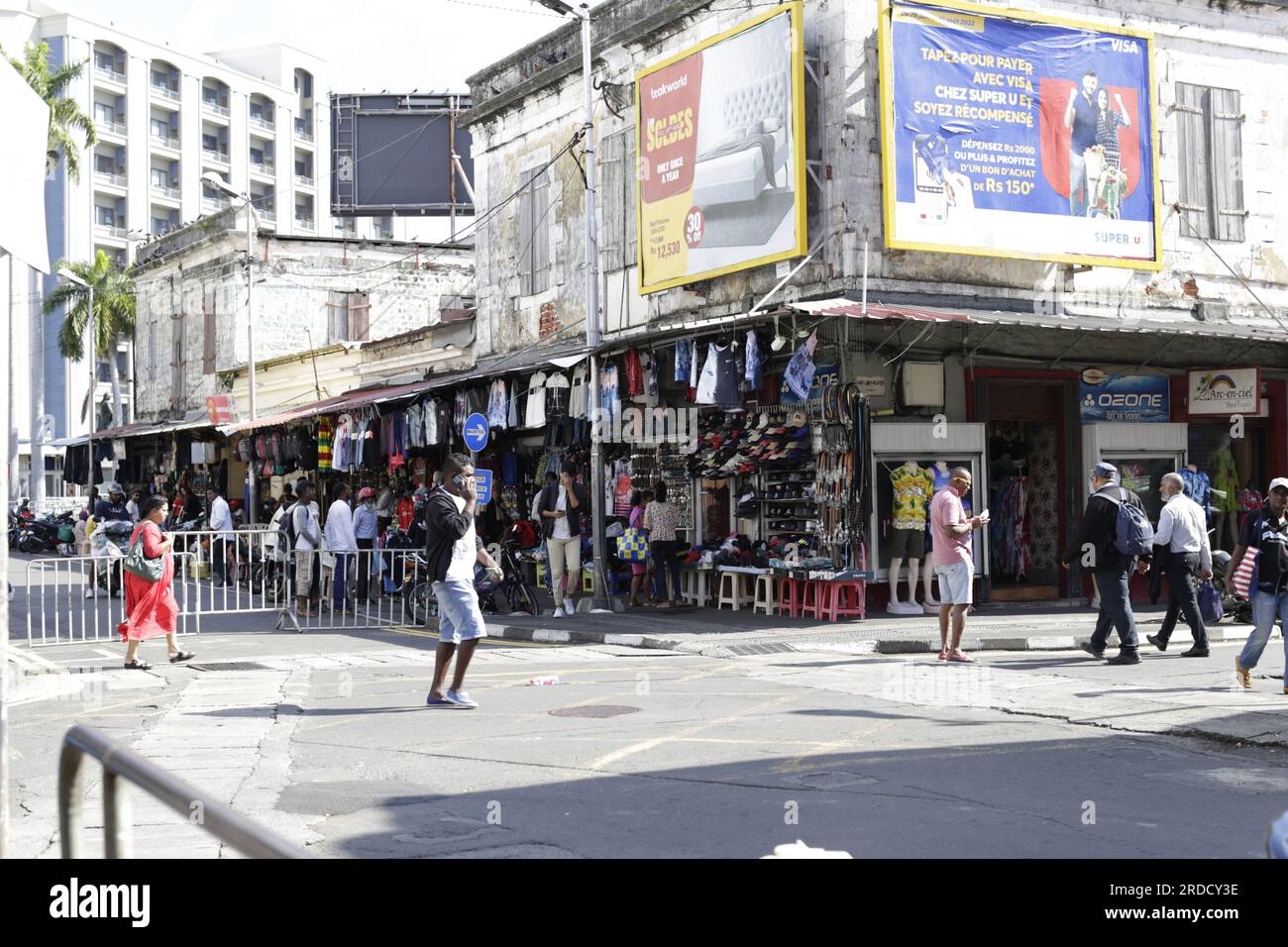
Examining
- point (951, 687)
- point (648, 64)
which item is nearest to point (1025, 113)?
point (648, 64)

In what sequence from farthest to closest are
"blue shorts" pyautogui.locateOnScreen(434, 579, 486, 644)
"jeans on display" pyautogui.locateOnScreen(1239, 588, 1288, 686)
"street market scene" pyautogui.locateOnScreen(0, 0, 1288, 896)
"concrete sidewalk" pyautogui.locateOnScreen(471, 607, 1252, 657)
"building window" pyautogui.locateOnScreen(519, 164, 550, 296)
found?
1. "building window" pyautogui.locateOnScreen(519, 164, 550, 296)
2. "concrete sidewalk" pyautogui.locateOnScreen(471, 607, 1252, 657)
3. "jeans on display" pyautogui.locateOnScreen(1239, 588, 1288, 686)
4. "blue shorts" pyautogui.locateOnScreen(434, 579, 486, 644)
5. "street market scene" pyautogui.locateOnScreen(0, 0, 1288, 896)

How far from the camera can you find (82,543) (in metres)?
31.9

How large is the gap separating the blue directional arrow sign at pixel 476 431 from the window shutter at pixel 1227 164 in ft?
38.5

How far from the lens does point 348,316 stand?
38.4 metres

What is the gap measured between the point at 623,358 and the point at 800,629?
16.6ft

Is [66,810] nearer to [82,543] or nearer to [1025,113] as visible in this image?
[1025,113]

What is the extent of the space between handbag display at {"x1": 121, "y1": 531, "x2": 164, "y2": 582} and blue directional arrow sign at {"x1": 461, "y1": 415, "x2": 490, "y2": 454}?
6.92m

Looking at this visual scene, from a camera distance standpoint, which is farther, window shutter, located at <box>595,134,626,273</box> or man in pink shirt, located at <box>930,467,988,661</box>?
window shutter, located at <box>595,134,626,273</box>

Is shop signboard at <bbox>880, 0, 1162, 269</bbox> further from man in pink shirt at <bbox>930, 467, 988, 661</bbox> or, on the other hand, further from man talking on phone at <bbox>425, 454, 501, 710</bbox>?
man talking on phone at <bbox>425, 454, 501, 710</bbox>

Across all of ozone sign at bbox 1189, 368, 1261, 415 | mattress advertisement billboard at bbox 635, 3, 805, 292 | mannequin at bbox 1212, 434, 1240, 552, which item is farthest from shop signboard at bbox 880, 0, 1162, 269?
mannequin at bbox 1212, 434, 1240, 552

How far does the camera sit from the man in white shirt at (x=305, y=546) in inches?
720

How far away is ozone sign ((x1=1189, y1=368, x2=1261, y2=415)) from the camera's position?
19828mm

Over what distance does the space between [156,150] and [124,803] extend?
7368 cm

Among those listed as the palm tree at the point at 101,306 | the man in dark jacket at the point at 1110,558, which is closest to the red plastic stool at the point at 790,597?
the man in dark jacket at the point at 1110,558
